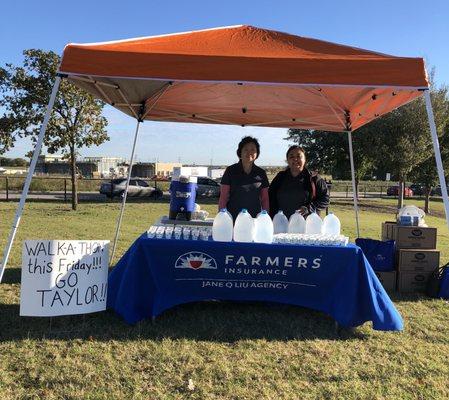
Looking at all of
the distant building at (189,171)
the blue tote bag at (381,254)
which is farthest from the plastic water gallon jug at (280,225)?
the blue tote bag at (381,254)

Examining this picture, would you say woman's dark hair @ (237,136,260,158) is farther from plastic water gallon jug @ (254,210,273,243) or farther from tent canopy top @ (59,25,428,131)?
plastic water gallon jug @ (254,210,273,243)

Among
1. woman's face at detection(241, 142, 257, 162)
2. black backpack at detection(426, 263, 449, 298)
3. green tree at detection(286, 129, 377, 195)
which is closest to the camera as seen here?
woman's face at detection(241, 142, 257, 162)

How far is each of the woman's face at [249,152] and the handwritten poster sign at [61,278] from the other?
5.69ft

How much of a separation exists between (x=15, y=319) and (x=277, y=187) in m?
2.96

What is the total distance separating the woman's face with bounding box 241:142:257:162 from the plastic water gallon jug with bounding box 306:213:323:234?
95cm

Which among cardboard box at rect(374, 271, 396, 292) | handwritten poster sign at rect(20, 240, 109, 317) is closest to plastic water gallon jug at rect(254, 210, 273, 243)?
handwritten poster sign at rect(20, 240, 109, 317)

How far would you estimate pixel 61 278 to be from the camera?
3.71 metres

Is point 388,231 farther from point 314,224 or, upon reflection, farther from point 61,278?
point 61,278

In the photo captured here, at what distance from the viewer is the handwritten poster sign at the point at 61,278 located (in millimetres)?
3633

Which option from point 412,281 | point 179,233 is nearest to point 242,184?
point 179,233

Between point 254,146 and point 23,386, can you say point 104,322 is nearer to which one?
point 23,386

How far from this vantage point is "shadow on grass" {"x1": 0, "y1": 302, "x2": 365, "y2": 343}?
378 centimetres

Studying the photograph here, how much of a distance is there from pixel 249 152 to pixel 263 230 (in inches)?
44.0

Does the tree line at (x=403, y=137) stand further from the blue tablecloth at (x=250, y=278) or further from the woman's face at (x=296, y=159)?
the blue tablecloth at (x=250, y=278)
